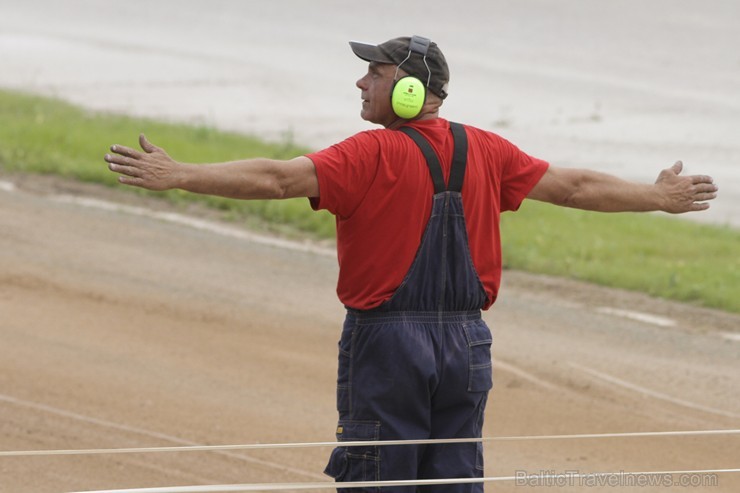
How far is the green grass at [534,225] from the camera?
11547 mm

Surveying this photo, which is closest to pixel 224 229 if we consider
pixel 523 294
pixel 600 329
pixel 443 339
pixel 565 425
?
pixel 523 294

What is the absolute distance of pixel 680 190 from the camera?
5.06 m

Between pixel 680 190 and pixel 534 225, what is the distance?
324 inches

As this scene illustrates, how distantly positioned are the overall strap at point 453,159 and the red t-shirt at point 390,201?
20mm

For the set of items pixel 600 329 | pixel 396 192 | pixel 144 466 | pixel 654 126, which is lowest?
pixel 144 466

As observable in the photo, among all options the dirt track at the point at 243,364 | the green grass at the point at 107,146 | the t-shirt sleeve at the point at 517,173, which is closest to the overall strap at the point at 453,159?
the t-shirt sleeve at the point at 517,173

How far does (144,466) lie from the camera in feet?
22.8

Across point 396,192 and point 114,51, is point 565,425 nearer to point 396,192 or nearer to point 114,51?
point 396,192

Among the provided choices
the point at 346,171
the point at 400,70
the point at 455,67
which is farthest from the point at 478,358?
the point at 455,67

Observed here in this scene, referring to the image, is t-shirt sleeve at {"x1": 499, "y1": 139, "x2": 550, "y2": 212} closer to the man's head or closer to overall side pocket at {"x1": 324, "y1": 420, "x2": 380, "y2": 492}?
the man's head

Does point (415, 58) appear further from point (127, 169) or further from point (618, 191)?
point (127, 169)

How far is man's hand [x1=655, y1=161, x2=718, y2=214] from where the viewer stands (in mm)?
5059

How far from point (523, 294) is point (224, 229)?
332cm

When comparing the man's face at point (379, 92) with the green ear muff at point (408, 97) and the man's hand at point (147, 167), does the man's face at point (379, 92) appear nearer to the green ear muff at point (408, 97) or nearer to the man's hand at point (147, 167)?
the green ear muff at point (408, 97)
